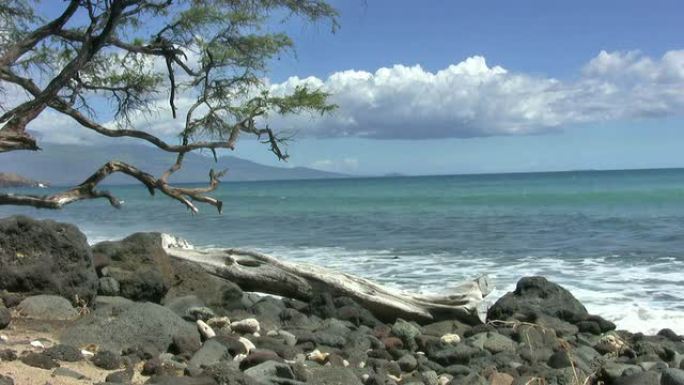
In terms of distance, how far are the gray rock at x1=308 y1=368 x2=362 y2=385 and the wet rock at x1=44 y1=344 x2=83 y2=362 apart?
1.76 m

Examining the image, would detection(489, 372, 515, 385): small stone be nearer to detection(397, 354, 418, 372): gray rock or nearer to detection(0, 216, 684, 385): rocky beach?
detection(0, 216, 684, 385): rocky beach

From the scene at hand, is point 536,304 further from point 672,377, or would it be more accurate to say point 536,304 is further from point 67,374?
point 67,374

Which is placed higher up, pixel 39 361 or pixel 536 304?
pixel 39 361

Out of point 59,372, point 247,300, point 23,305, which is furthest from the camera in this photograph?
point 247,300

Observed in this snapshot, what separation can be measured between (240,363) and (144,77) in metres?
6.67

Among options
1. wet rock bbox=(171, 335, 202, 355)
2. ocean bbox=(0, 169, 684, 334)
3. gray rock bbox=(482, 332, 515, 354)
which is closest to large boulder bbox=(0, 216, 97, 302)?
wet rock bbox=(171, 335, 202, 355)

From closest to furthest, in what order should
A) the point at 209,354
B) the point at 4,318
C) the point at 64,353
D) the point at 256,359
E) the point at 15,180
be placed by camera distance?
the point at 64,353
the point at 256,359
the point at 209,354
the point at 4,318
the point at 15,180

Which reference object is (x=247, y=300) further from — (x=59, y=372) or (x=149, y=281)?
(x=59, y=372)

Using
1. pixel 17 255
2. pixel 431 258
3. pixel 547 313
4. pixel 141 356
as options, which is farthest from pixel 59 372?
pixel 431 258

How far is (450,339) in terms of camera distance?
848 cm

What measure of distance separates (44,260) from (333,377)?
400 cm

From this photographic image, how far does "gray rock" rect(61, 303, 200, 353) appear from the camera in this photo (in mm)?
6473

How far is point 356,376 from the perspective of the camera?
20.3 ft

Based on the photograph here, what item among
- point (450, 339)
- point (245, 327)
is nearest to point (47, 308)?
point (245, 327)
